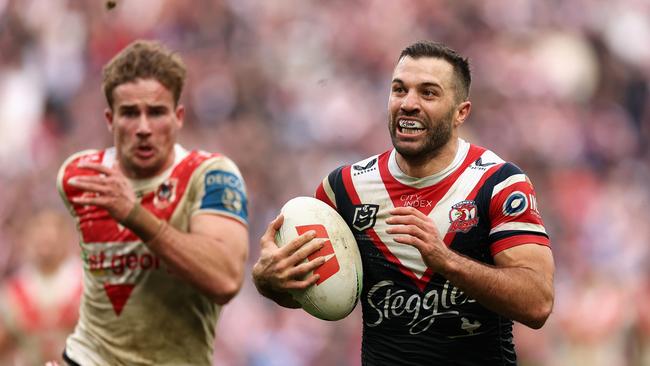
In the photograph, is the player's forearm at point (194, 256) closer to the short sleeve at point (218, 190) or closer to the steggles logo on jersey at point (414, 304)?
the short sleeve at point (218, 190)

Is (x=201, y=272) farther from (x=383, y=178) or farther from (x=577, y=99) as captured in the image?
(x=577, y=99)

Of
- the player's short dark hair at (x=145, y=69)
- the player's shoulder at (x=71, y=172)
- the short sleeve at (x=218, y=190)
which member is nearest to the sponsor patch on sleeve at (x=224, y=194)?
the short sleeve at (x=218, y=190)

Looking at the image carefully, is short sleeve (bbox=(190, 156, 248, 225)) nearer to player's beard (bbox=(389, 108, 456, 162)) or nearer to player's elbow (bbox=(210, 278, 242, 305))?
player's elbow (bbox=(210, 278, 242, 305))

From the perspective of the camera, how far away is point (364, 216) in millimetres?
4996

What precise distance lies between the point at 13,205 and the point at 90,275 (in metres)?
5.62

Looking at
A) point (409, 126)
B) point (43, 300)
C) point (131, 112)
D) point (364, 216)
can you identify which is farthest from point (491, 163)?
point (43, 300)

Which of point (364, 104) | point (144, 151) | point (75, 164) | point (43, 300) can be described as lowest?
point (43, 300)

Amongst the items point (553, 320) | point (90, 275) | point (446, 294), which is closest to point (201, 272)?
point (90, 275)

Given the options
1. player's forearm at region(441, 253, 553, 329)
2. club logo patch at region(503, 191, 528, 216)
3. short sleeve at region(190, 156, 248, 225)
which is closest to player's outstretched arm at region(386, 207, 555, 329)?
player's forearm at region(441, 253, 553, 329)

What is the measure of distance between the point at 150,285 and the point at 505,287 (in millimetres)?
2024

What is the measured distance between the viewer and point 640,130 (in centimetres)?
1255

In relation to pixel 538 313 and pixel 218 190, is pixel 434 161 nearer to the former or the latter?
pixel 538 313

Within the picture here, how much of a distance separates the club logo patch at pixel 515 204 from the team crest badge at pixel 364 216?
0.59m

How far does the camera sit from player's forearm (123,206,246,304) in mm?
5395
